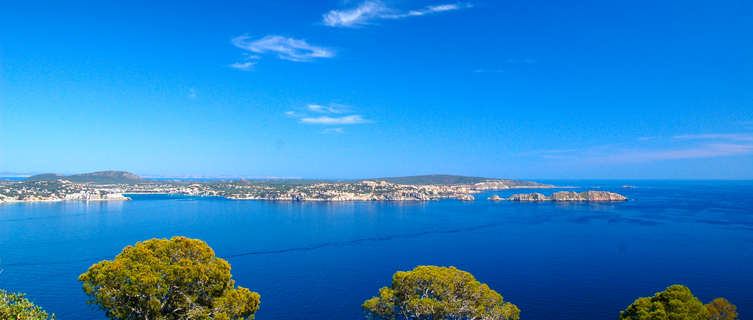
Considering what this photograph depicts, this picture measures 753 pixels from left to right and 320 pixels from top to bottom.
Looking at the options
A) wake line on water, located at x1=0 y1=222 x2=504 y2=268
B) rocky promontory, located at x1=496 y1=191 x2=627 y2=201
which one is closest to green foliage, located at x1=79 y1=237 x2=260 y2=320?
wake line on water, located at x1=0 y1=222 x2=504 y2=268

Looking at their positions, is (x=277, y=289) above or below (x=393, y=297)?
below

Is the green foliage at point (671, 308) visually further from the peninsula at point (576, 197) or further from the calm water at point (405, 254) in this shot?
the peninsula at point (576, 197)

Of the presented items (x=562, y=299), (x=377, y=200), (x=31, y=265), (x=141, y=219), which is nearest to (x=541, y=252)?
(x=562, y=299)

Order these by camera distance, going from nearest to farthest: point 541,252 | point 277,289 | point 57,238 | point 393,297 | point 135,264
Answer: point 135,264 < point 393,297 < point 277,289 < point 541,252 < point 57,238

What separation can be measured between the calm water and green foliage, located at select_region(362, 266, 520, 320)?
1359 centimetres

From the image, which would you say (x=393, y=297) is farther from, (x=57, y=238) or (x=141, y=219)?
(x=141, y=219)

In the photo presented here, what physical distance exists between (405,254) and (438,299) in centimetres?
3572

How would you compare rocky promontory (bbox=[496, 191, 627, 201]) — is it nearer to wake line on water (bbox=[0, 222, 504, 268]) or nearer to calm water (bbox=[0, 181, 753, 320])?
calm water (bbox=[0, 181, 753, 320])

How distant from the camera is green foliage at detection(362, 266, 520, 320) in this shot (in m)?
18.2

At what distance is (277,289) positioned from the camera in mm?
38188

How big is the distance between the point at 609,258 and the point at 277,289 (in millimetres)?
41142

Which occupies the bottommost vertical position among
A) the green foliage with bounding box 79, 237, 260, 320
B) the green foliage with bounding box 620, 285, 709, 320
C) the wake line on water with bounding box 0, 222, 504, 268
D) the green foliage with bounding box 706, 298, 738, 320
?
the wake line on water with bounding box 0, 222, 504, 268

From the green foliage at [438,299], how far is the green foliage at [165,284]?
6748 millimetres

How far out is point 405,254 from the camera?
54.6 metres
